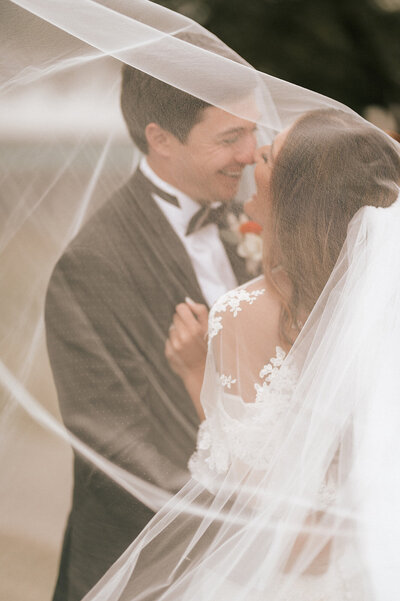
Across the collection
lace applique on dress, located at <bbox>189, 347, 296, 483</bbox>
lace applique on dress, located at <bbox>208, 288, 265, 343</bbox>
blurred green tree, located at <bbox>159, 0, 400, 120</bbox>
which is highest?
lace applique on dress, located at <bbox>208, 288, 265, 343</bbox>

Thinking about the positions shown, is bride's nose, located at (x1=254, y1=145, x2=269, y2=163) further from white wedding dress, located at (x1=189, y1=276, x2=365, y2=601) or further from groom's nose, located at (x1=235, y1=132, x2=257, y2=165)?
white wedding dress, located at (x1=189, y1=276, x2=365, y2=601)

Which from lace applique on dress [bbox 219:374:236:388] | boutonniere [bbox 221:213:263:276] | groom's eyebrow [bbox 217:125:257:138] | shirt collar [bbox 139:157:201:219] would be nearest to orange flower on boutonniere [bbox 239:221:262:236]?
boutonniere [bbox 221:213:263:276]

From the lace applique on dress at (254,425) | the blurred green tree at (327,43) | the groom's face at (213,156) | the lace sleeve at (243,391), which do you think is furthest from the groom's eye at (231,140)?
the blurred green tree at (327,43)

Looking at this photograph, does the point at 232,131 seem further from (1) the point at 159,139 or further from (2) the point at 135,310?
(2) the point at 135,310

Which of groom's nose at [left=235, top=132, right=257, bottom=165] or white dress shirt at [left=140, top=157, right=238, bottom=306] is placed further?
white dress shirt at [left=140, top=157, right=238, bottom=306]

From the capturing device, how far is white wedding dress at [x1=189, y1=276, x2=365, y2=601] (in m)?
1.55

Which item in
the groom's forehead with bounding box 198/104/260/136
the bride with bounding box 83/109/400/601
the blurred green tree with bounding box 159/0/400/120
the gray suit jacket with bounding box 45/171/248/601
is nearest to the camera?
the bride with bounding box 83/109/400/601

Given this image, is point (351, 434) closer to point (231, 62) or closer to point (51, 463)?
point (51, 463)

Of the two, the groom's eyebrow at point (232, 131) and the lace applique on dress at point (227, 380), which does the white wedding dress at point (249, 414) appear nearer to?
the lace applique on dress at point (227, 380)

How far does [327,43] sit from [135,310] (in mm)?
5448

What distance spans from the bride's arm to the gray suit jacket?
0.02m

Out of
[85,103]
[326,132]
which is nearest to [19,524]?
[85,103]

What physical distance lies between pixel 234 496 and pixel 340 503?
0.25 m

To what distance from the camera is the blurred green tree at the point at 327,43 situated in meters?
6.36
